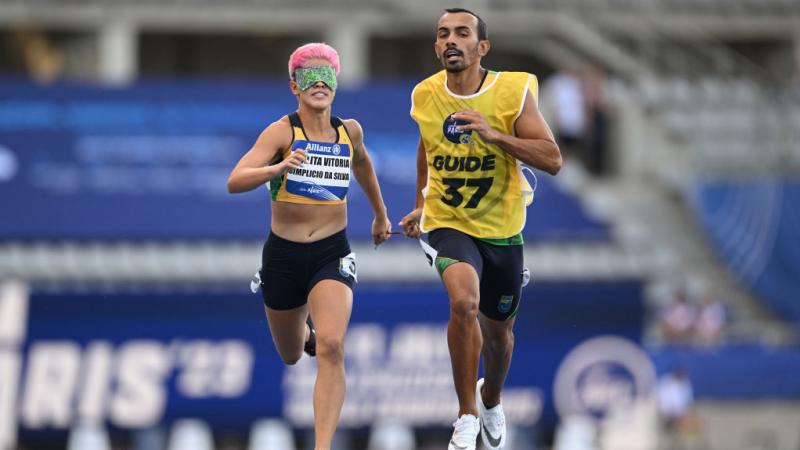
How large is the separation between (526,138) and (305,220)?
57.1 inches

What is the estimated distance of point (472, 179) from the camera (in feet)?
35.6

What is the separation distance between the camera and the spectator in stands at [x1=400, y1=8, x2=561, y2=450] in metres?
10.6

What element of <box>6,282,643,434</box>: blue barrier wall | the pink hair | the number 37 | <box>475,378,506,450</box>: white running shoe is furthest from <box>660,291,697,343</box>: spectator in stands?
the pink hair

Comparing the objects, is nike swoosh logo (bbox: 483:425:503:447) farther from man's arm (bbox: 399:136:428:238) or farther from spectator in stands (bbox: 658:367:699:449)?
spectator in stands (bbox: 658:367:699:449)

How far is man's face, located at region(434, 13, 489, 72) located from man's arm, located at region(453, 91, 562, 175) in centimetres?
32

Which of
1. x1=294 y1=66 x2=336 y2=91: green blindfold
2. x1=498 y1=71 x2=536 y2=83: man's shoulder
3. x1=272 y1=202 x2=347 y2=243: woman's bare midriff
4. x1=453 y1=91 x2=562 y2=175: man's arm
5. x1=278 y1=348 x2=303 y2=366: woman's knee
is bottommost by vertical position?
x1=278 y1=348 x2=303 y2=366: woman's knee

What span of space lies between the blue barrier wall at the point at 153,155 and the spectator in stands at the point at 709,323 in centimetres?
279

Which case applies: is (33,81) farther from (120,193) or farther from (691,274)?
(691,274)

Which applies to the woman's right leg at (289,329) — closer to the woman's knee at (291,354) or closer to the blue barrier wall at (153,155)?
the woman's knee at (291,354)

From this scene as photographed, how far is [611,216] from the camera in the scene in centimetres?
2733

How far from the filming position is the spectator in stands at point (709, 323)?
80.1 feet

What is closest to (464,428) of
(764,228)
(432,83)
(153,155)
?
(432,83)

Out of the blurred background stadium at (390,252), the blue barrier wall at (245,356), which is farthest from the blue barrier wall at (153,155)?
the blue barrier wall at (245,356)

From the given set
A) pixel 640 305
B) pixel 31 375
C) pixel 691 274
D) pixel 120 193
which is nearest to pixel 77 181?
pixel 120 193
